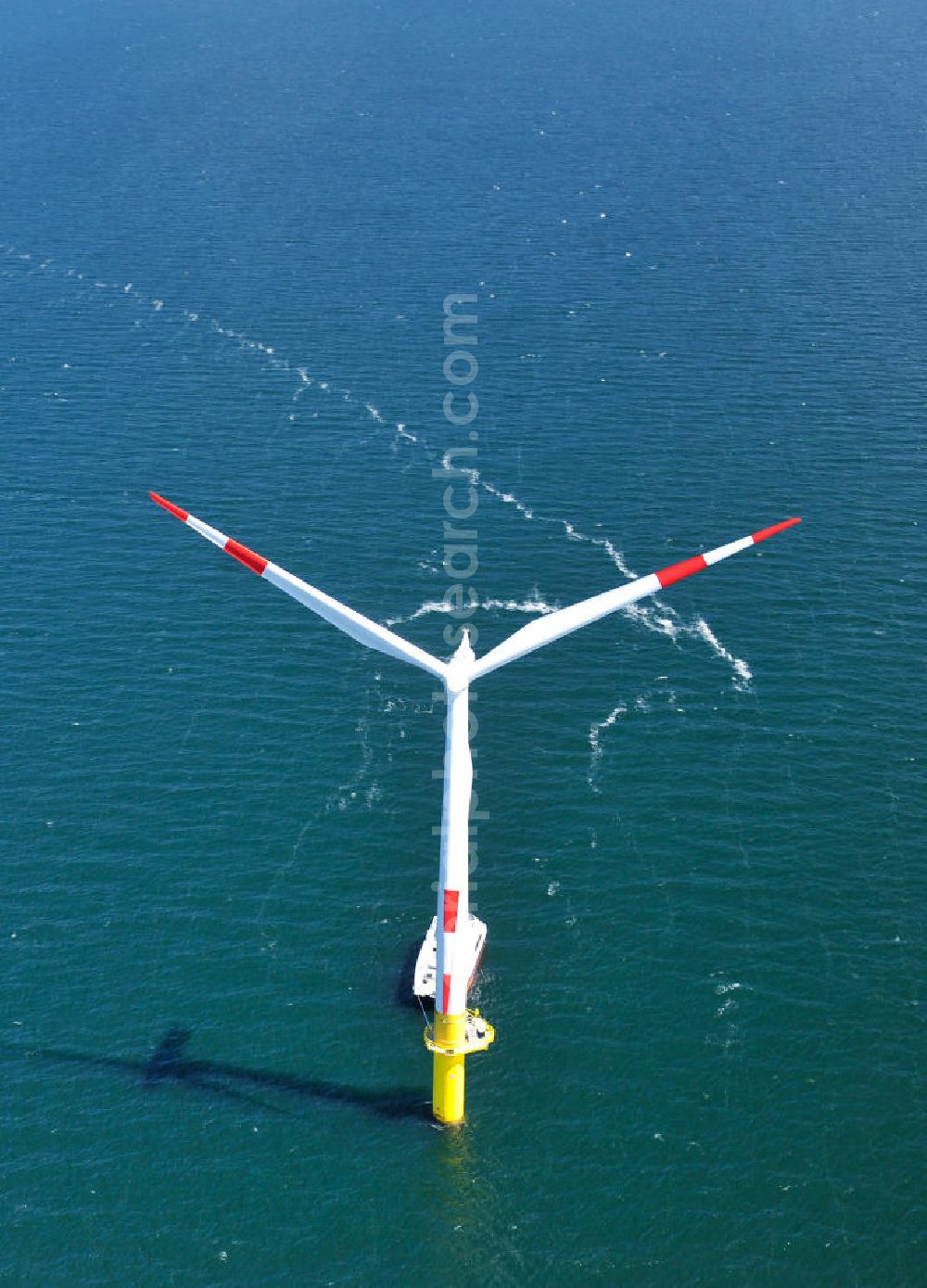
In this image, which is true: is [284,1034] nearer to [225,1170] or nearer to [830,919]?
[225,1170]

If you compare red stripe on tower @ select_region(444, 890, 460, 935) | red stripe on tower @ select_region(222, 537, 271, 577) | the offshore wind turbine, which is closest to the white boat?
the offshore wind turbine

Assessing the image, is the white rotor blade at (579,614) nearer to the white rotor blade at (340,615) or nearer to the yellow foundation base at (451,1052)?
the white rotor blade at (340,615)

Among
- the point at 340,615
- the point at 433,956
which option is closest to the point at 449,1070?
the point at 433,956

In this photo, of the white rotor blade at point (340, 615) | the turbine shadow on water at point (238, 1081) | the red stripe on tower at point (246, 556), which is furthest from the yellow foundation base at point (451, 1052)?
the red stripe on tower at point (246, 556)

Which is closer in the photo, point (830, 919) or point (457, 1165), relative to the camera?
point (457, 1165)

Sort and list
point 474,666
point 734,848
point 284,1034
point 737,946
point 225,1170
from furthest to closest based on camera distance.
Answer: point 734,848, point 737,946, point 284,1034, point 225,1170, point 474,666

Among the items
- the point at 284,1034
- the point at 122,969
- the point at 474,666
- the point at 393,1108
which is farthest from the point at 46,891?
the point at 474,666

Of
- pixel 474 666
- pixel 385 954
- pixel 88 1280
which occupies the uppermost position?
pixel 474 666
